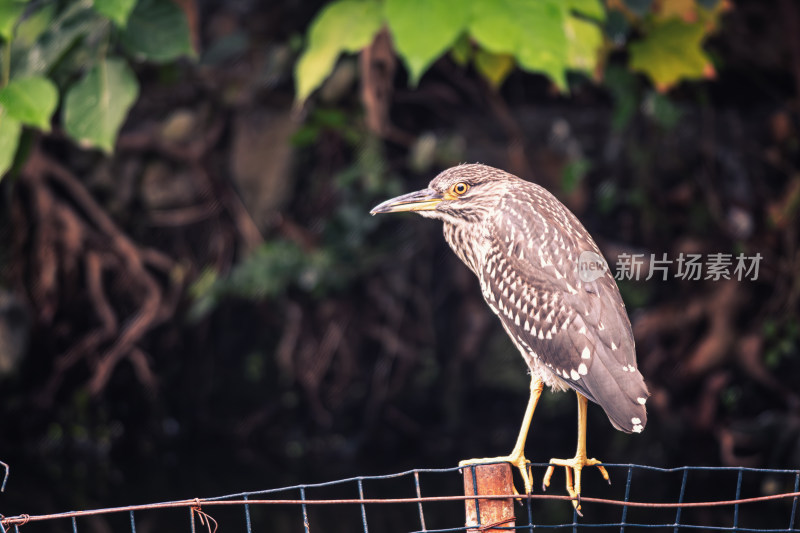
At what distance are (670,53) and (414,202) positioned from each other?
179cm

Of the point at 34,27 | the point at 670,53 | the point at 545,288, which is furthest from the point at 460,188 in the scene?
the point at 670,53

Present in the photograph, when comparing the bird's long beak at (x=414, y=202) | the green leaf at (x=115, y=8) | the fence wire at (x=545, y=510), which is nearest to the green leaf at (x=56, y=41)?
the green leaf at (x=115, y=8)

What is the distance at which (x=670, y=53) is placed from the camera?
119 inches

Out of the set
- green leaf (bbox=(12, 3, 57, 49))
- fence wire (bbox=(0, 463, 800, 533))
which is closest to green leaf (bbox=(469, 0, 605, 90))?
green leaf (bbox=(12, 3, 57, 49))

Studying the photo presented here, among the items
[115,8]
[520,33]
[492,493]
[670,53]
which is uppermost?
[115,8]

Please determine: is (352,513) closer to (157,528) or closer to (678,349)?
(157,528)

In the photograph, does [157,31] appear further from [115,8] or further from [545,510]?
[545,510]

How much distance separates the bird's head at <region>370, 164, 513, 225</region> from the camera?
1.59 meters

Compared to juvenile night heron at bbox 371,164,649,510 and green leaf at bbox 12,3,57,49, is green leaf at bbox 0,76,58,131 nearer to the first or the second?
green leaf at bbox 12,3,57,49

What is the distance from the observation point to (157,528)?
3604mm

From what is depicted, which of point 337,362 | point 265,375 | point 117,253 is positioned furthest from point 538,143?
point 117,253

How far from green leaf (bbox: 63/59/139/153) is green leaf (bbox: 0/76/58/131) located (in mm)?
166

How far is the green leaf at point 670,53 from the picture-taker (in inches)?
116

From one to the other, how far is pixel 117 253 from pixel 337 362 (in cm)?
119
